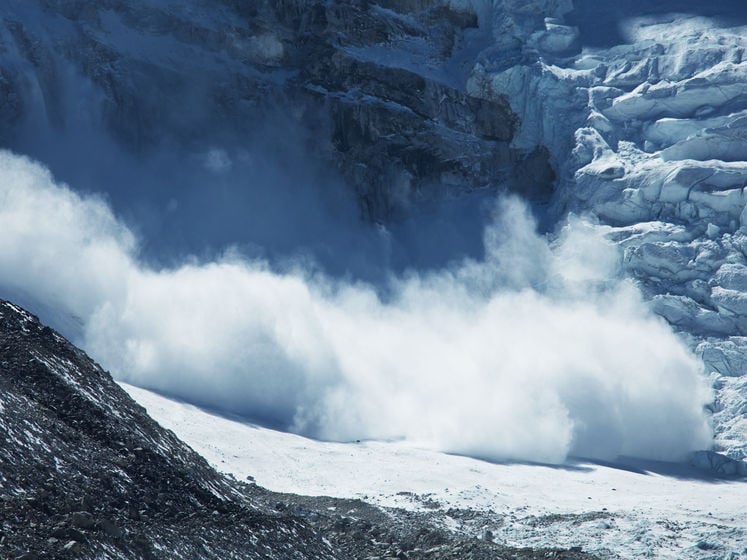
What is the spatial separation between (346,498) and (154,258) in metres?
30.2

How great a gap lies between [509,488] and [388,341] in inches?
772

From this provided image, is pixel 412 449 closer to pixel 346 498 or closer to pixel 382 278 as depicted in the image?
pixel 346 498

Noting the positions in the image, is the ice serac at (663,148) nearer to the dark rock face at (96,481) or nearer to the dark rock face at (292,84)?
the dark rock face at (292,84)

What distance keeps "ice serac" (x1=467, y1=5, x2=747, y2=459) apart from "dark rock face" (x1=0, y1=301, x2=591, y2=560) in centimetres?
3347

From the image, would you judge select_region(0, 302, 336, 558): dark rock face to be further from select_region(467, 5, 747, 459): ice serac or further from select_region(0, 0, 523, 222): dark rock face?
select_region(0, 0, 523, 222): dark rock face

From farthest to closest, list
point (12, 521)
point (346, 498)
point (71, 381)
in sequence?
point (346, 498), point (71, 381), point (12, 521)

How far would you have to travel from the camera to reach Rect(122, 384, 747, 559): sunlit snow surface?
4288 centimetres

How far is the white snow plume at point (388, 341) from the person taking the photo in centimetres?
6122

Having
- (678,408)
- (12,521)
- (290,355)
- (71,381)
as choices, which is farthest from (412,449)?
(12,521)

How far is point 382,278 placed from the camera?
76.8 m

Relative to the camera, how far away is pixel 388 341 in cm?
6981

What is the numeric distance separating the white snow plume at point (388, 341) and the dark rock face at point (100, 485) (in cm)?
2397

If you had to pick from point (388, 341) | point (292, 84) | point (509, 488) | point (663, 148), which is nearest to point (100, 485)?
point (509, 488)

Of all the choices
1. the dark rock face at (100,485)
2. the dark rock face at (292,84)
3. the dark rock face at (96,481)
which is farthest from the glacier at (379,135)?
the dark rock face at (96,481)
